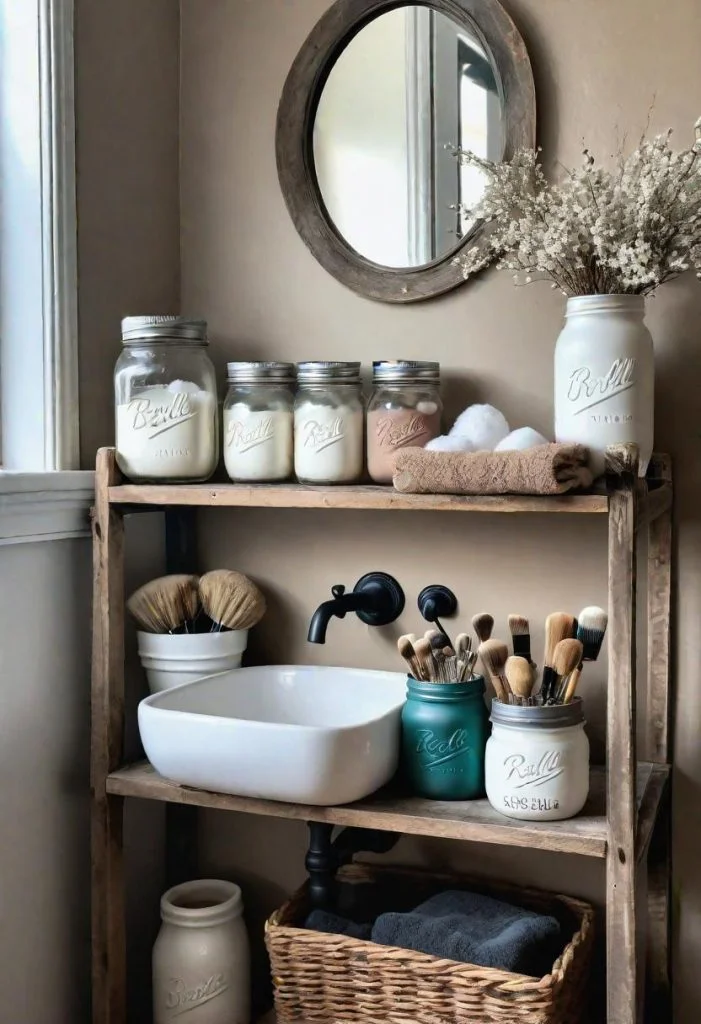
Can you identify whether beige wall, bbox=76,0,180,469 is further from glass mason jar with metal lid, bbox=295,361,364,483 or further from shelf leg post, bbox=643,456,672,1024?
shelf leg post, bbox=643,456,672,1024

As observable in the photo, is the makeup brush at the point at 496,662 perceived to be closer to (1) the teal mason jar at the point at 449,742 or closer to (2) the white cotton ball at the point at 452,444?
(1) the teal mason jar at the point at 449,742

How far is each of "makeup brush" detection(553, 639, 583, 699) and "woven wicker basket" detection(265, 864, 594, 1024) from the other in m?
0.33

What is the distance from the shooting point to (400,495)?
1.29 meters

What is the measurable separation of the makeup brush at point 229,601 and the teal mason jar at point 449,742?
347 mm

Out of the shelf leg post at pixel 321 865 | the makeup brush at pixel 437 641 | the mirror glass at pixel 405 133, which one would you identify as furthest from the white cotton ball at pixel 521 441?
the shelf leg post at pixel 321 865

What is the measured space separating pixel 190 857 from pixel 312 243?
1007 millimetres

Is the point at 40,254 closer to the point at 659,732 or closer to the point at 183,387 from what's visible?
the point at 183,387

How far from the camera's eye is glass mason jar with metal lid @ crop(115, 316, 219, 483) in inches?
57.6

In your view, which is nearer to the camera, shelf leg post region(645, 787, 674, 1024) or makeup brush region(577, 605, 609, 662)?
makeup brush region(577, 605, 609, 662)

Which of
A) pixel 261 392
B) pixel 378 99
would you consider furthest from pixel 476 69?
pixel 261 392

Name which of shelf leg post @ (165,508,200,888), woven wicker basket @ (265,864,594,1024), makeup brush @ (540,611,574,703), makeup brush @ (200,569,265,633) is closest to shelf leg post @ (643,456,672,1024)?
woven wicker basket @ (265,864,594,1024)

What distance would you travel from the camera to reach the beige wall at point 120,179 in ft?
5.08

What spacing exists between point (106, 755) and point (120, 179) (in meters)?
0.84

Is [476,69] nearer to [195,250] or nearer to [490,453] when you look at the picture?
[195,250]
